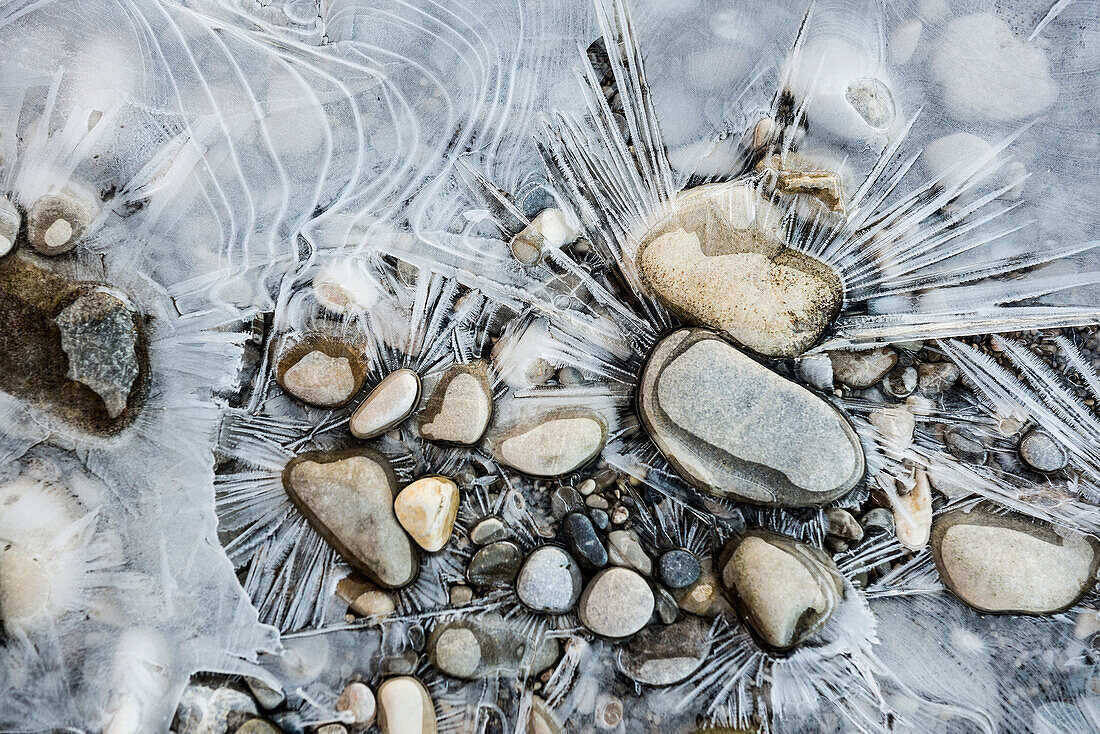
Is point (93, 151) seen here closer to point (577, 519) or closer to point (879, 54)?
point (577, 519)

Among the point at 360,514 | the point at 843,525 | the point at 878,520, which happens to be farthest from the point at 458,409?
the point at 878,520

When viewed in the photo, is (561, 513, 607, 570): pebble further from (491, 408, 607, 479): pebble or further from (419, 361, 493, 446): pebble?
(419, 361, 493, 446): pebble

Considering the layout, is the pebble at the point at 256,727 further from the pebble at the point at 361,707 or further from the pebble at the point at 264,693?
Answer: the pebble at the point at 361,707

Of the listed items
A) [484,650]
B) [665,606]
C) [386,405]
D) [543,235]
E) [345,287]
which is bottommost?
[484,650]

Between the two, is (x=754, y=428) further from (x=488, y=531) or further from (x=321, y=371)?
(x=321, y=371)

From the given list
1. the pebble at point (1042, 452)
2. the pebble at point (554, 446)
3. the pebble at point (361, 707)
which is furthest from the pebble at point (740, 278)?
the pebble at point (361, 707)

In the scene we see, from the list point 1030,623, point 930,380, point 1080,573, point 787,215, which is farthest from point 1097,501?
Result: point 787,215
